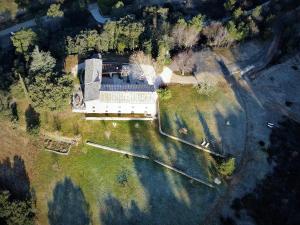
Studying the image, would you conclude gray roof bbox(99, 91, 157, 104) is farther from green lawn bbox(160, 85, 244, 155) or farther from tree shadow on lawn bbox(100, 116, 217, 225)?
tree shadow on lawn bbox(100, 116, 217, 225)

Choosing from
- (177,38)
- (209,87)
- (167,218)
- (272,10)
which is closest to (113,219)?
(167,218)

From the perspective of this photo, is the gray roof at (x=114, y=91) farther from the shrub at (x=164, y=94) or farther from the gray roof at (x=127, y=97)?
the shrub at (x=164, y=94)

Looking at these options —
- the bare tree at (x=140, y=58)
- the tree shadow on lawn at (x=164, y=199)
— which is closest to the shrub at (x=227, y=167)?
the tree shadow on lawn at (x=164, y=199)

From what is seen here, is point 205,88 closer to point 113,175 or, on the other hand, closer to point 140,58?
point 140,58

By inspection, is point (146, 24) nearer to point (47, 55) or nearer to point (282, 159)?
point (47, 55)

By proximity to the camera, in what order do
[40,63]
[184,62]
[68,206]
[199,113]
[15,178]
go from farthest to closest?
[184,62]
[199,113]
[40,63]
[15,178]
[68,206]

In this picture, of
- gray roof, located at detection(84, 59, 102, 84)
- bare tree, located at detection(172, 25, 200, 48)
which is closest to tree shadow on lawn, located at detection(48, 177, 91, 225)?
gray roof, located at detection(84, 59, 102, 84)

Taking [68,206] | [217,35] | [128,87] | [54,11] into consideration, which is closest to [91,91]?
[128,87]
